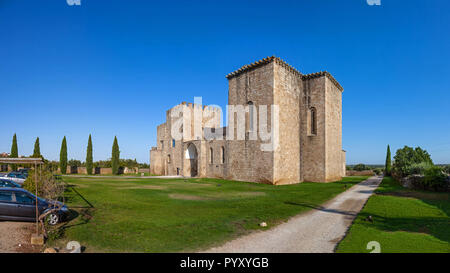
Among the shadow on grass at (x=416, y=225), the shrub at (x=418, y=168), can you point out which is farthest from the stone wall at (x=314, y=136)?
the shadow on grass at (x=416, y=225)

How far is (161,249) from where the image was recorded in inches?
215

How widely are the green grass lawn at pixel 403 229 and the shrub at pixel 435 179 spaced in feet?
18.1

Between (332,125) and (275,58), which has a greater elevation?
(275,58)

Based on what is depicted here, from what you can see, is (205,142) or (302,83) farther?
(205,142)

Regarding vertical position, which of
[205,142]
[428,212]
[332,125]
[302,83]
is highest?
[302,83]

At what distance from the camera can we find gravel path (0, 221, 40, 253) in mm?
5535

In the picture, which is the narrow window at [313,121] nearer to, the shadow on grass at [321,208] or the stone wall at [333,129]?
the stone wall at [333,129]

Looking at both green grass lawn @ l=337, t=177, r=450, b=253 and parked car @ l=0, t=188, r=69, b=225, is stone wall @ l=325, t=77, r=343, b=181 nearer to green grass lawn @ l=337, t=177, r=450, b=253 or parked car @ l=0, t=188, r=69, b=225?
green grass lawn @ l=337, t=177, r=450, b=253

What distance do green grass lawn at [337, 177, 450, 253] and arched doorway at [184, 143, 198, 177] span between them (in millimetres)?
25069

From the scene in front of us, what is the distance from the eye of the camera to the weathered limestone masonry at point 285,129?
2155 cm

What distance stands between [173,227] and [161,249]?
72.5 inches

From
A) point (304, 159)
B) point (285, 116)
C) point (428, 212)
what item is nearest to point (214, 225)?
point (428, 212)

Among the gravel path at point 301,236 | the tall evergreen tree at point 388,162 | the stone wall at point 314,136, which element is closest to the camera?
the gravel path at point 301,236
